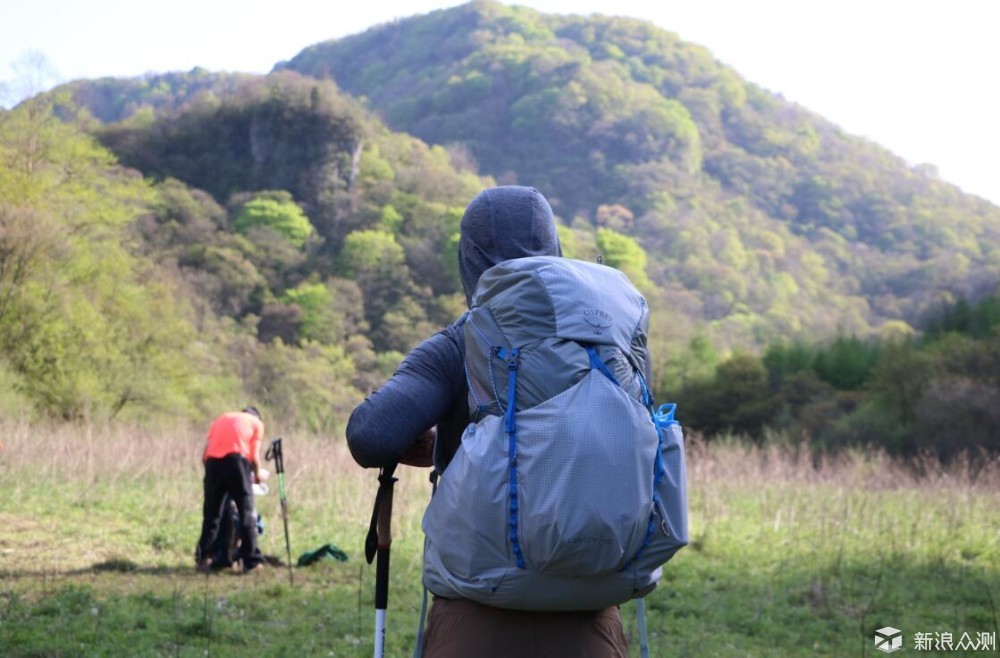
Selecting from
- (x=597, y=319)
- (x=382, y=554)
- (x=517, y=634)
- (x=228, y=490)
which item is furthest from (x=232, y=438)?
(x=597, y=319)

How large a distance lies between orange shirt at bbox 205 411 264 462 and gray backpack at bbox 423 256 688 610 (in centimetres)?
758

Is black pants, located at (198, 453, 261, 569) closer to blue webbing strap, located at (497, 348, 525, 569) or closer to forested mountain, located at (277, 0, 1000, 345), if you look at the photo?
blue webbing strap, located at (497, 348, 525, 569)

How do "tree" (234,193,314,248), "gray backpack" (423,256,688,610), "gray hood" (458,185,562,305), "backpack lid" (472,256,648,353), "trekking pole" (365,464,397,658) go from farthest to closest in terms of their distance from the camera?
"tree" (234,193,314,248) → "trekking pole" (365,464,397,658) → "gray hood" (458,185,562,305) → "backpack lid" (472,256,648,353) → "gray backpack" (423,256,688,610)

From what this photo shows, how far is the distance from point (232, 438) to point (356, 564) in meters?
1.58

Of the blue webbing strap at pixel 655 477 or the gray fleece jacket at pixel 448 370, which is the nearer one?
the blue webbing strap at pixel 655 477

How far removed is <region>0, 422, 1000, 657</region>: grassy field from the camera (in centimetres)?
661

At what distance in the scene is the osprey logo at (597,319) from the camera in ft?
6.76

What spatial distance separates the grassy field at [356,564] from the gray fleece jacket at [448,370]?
4179 millimetres

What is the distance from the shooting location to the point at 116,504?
38.8 feet

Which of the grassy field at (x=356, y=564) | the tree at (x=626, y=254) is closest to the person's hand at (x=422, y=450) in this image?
the grassy field at (x=356, y=564)

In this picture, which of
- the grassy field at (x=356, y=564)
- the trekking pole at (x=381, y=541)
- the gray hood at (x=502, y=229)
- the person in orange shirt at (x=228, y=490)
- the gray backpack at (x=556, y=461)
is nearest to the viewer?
the gray backpack at (x=556, y=461)

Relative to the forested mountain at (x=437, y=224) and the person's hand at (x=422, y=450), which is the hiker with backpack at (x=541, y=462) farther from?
the forested mountain at (x=437, y=224)

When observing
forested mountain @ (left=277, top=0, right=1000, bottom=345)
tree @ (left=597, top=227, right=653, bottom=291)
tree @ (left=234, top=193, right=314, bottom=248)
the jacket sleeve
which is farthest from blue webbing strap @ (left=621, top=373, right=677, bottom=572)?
tree @ (left=597, top=227, right=653, bottom=291)

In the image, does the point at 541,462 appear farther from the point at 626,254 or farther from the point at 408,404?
the point at 626,254
